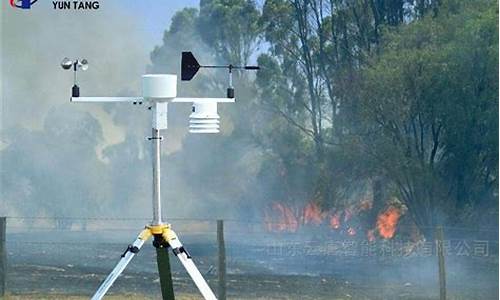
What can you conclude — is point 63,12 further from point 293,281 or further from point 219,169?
point 293,281

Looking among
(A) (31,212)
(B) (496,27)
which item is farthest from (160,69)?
(B) (496,27)

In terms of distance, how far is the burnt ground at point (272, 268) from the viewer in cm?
1153

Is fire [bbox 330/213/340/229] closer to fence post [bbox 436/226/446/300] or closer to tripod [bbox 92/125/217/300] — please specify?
fence post [bbox 436/226/446/300]

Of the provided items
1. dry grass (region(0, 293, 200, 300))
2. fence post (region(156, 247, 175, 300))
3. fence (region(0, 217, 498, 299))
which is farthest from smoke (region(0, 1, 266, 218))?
fence post (region(156, 247, 175, 300))

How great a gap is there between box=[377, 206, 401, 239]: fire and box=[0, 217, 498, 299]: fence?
0.27 metres

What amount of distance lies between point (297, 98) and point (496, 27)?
124 inches

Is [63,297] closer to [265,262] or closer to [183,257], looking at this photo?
[183,257]

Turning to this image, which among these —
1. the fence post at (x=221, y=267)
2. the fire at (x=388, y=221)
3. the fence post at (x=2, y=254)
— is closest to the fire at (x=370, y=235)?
the fire at (x=388, y=221)

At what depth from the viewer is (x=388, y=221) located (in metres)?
14.3

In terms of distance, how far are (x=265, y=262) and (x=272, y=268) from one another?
22 centimetres

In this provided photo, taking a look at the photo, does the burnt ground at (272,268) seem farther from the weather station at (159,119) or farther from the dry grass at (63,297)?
the weather station at (159,119)

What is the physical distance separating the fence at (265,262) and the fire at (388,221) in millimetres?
265

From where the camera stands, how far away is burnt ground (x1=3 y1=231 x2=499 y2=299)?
37.8 feet

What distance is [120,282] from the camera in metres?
12.3
